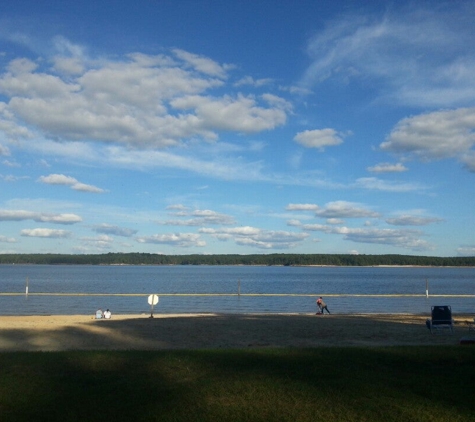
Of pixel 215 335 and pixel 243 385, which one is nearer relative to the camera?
pixel 243 385

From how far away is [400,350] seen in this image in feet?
34.2

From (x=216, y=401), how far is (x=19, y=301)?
131ft

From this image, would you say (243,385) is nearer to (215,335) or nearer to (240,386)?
(240,386)

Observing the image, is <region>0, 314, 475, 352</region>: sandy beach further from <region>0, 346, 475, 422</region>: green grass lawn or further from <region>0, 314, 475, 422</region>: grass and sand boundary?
<region>0, 346, 475, 422</region>: green grass lawn

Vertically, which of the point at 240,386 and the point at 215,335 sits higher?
the point at 240,386

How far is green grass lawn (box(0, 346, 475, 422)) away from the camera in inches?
252

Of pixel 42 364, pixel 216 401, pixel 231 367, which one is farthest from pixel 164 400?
pixel 42 364

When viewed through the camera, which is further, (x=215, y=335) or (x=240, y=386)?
(x=215, y=335)

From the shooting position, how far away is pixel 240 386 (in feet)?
24.6

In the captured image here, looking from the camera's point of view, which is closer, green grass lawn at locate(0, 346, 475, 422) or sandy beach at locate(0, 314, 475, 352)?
green grass lawn at locate(0, 346, 475, 422)

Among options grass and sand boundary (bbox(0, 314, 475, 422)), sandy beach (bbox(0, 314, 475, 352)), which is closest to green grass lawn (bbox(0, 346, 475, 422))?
grass and sand boundary (bbox(0, 314, 475, 422))

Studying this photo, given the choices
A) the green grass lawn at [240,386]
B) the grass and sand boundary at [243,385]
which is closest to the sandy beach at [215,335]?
the grass and sand boundary at [243,385]

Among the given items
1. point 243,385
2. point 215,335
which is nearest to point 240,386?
point 243,385

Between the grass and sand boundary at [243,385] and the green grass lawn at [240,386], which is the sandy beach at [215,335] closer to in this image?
the grass and sand boundary at [243,385]
